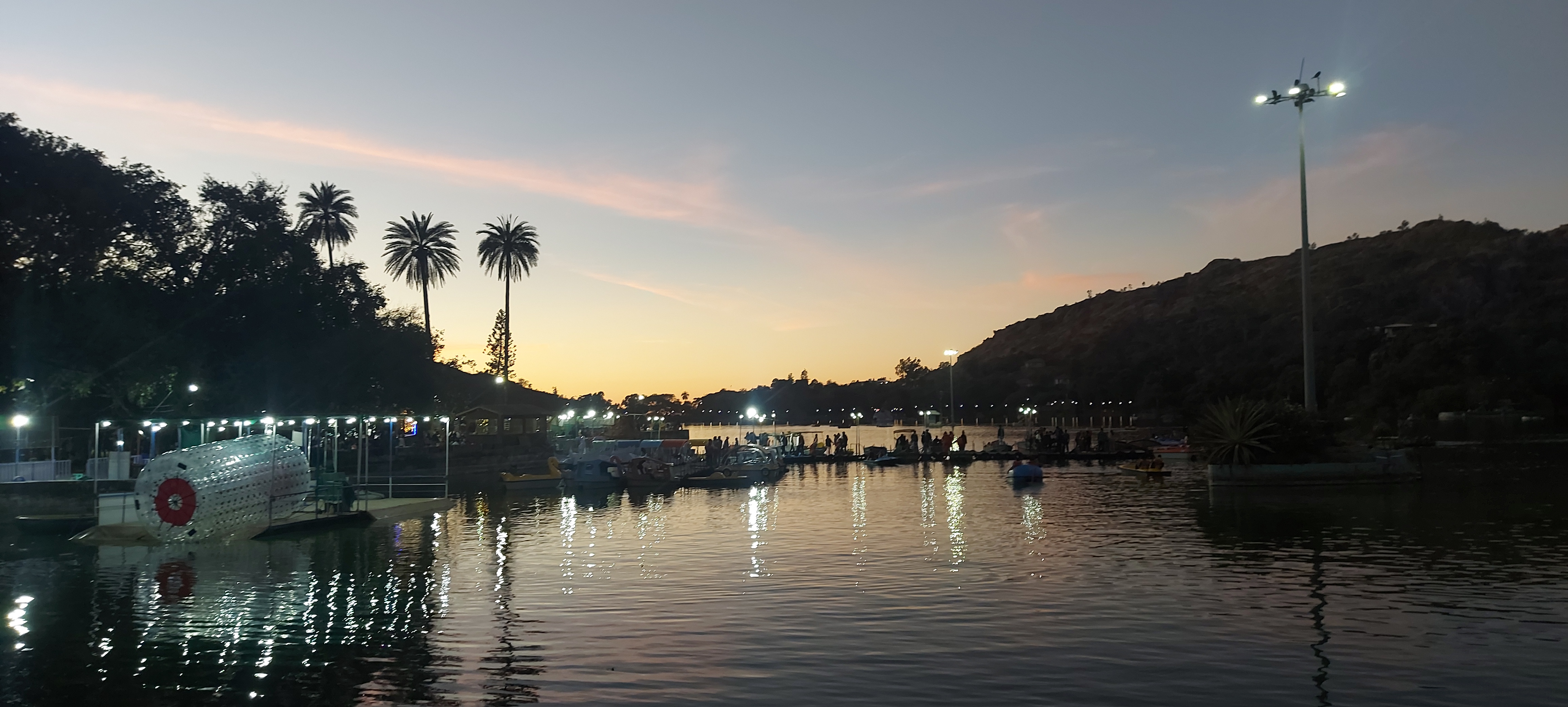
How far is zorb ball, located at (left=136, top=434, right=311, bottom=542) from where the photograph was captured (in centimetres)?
2977

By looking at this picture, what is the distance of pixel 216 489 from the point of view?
100 feet

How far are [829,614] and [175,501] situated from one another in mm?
21299

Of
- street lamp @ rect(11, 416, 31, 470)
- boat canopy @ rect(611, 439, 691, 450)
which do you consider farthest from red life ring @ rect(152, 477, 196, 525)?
boat canopy @ rect(611, 439, 691, 450)

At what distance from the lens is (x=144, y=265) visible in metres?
56.5

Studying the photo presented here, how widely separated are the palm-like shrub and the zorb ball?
3861 centimetres

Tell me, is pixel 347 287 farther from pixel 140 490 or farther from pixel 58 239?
pixel 140 490

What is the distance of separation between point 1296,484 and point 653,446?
44.6 meters

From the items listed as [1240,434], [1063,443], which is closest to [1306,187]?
[1240,434]

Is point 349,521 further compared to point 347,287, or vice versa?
point 347,287

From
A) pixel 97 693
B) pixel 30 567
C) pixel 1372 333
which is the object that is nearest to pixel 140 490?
pixel 30 567

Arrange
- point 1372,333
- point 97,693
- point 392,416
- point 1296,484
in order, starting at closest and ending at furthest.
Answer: point 97,693 < point 1296,484 < point 392,416 < point 1372,333

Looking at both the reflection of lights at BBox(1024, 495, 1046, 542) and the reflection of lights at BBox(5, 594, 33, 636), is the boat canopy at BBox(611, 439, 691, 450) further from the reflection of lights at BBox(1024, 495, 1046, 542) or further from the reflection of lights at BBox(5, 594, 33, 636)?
the reflection of lights at BBox(5, 594, 33, 636)

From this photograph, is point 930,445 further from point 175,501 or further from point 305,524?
point 175,501

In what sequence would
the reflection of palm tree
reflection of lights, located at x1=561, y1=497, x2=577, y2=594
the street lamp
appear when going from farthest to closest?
the street lamp < reflection of lights, located at x1=561, y1=497, x2=577, y2=594 < the reflection of palm tree
